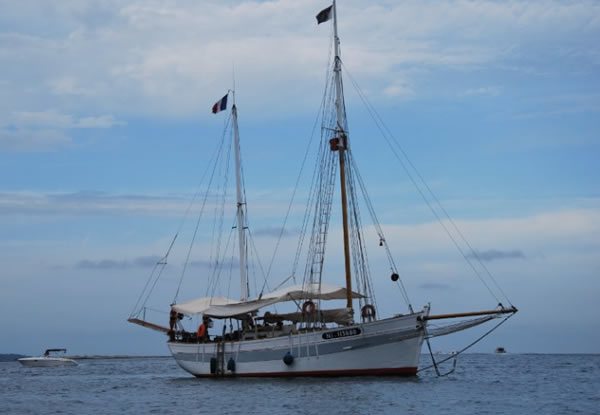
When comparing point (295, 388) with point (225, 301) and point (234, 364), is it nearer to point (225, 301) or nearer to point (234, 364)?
point (234, 364)

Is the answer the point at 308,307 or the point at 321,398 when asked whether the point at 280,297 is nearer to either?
the point at 308,307

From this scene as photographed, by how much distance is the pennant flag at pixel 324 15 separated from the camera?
62856 mm

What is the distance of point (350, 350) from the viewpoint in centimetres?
5566

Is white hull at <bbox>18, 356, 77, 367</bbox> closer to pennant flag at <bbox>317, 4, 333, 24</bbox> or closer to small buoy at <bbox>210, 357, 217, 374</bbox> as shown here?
small buoy at <bbox>210, 357, 217, 374</bbox>

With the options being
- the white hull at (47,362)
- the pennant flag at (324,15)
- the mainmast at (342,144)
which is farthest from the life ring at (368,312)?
the white hull at (47,362)

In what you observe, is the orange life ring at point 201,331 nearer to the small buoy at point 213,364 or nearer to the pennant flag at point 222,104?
the small buoy at point 213,364

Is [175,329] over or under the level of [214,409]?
over

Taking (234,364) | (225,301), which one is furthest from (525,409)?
(225,301)

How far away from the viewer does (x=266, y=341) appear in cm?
5988

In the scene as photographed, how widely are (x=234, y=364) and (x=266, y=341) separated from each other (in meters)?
4.86

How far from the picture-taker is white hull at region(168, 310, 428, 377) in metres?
54.4

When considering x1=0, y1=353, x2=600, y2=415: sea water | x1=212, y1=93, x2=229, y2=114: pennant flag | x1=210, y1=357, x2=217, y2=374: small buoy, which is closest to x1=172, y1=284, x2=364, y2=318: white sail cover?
x1=210, y1=357, x2=217, y2=374: small buoy

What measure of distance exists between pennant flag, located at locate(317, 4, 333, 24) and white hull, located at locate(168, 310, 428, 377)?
2370cm

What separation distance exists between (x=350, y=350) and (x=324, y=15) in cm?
2556
